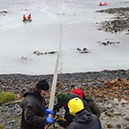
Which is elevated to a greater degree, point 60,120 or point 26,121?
point 26,121

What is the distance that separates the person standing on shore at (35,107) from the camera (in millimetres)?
3482

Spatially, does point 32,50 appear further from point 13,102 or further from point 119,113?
point 119,113

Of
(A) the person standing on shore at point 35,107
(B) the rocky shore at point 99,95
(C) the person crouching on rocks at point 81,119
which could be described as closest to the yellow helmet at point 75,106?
(C) the person crouching on rocks at point 81,119

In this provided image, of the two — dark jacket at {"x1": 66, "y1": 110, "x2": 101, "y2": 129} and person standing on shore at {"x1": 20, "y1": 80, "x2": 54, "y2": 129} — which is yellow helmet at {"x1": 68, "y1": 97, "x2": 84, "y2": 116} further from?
person standing on shore at {"x1": 20, "y1": 80, "x2": 54, "y2": 129}

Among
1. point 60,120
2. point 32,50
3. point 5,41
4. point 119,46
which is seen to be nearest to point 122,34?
point 119,46

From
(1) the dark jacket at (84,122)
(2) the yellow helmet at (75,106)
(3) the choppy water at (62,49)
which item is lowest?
(3) the choppy water at (62,49)

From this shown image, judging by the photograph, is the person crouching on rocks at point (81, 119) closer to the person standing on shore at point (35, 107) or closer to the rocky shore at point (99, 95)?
the person standing on shore at point (35, 107)

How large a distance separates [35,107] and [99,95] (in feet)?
16.0

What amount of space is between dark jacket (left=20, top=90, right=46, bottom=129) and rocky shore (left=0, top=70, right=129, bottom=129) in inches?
91.4

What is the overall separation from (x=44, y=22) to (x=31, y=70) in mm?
21840

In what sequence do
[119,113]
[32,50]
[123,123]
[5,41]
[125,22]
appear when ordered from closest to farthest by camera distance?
1. [123,123]
2. [119,113]
3. [32,50]
4. [5,41]
5. [125,22]

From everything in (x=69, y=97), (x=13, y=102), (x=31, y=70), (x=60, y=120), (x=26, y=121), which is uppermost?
(x=69, y=97)

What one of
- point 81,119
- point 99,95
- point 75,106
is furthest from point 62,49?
point 81,119

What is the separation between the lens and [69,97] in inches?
146
